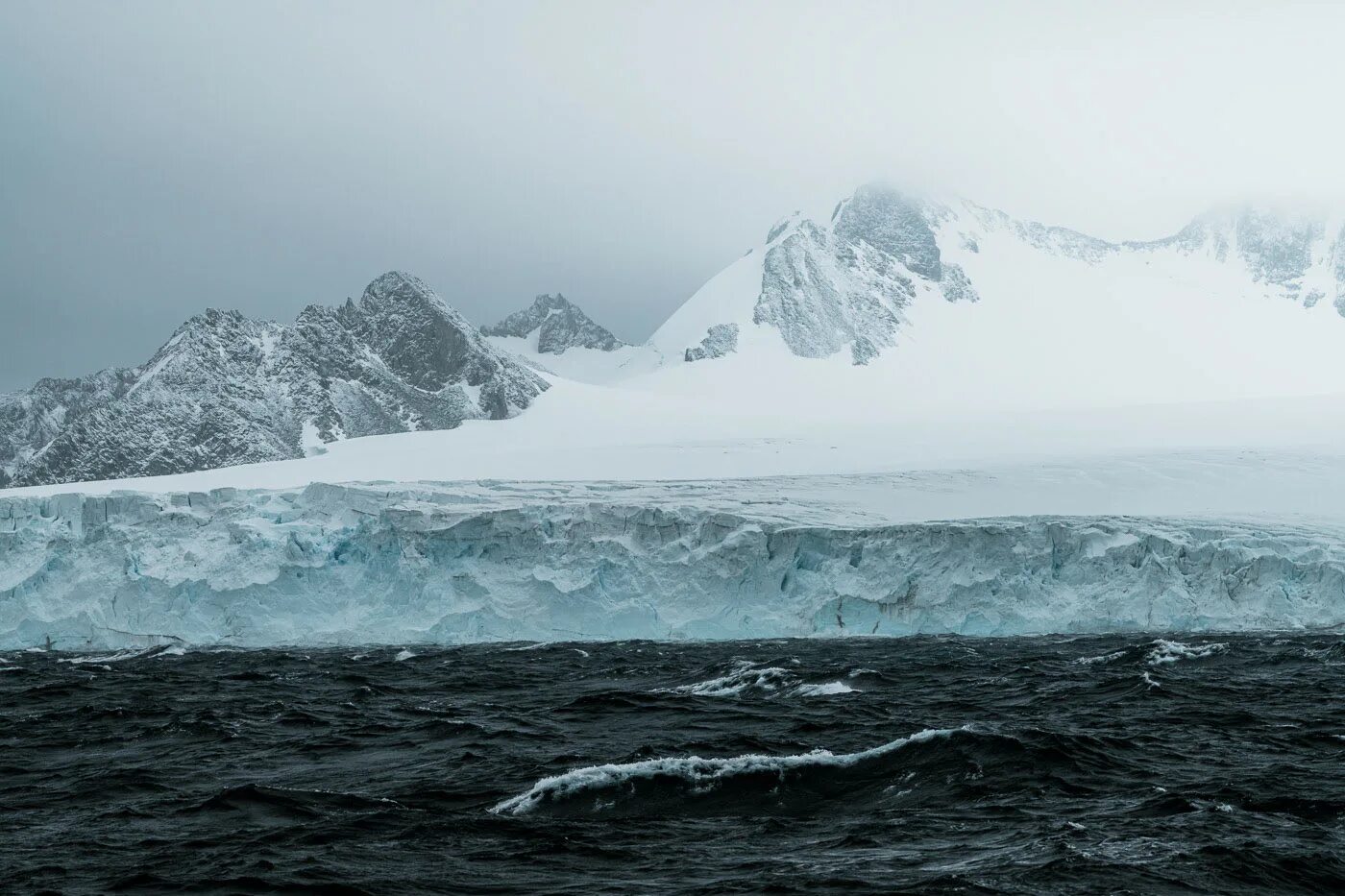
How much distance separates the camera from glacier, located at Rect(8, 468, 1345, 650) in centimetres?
3762

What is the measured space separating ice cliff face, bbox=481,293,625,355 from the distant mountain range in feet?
1.28

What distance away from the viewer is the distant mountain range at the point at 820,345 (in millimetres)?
96062

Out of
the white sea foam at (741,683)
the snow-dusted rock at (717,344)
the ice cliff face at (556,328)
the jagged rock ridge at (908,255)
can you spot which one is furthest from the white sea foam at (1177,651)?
the ice cliff face at (556,328)

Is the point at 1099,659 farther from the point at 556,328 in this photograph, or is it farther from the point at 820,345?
the point at 556,328

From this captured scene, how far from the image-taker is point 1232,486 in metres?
47.3

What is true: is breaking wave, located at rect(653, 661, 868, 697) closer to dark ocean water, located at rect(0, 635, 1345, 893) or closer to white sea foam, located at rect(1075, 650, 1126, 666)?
dark ocean water, located at rect(0, 635, 1345, 893)

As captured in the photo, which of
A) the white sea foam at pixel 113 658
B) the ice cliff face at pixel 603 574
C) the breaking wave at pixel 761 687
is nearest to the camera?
the breaking wave at pixel 761 687

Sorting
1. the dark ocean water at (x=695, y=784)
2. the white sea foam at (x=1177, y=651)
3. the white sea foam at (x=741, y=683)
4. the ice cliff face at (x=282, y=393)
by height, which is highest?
the ice cliff face at (x=282, y=393)

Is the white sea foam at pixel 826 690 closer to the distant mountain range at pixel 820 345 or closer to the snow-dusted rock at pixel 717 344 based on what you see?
the distant mountain range at pixel 820 345

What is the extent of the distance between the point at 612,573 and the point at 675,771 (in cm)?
2629

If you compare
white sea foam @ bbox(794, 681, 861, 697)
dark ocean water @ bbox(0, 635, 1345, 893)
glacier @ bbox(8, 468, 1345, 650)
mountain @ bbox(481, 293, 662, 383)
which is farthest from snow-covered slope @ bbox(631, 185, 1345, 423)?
dark ocean water @ bbox(0, 635, 1345, 893)

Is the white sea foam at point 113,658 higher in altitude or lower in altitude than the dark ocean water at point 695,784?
lower

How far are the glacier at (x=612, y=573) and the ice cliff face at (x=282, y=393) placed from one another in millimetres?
47104

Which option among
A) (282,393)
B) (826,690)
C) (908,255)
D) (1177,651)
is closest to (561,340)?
(908,255)
